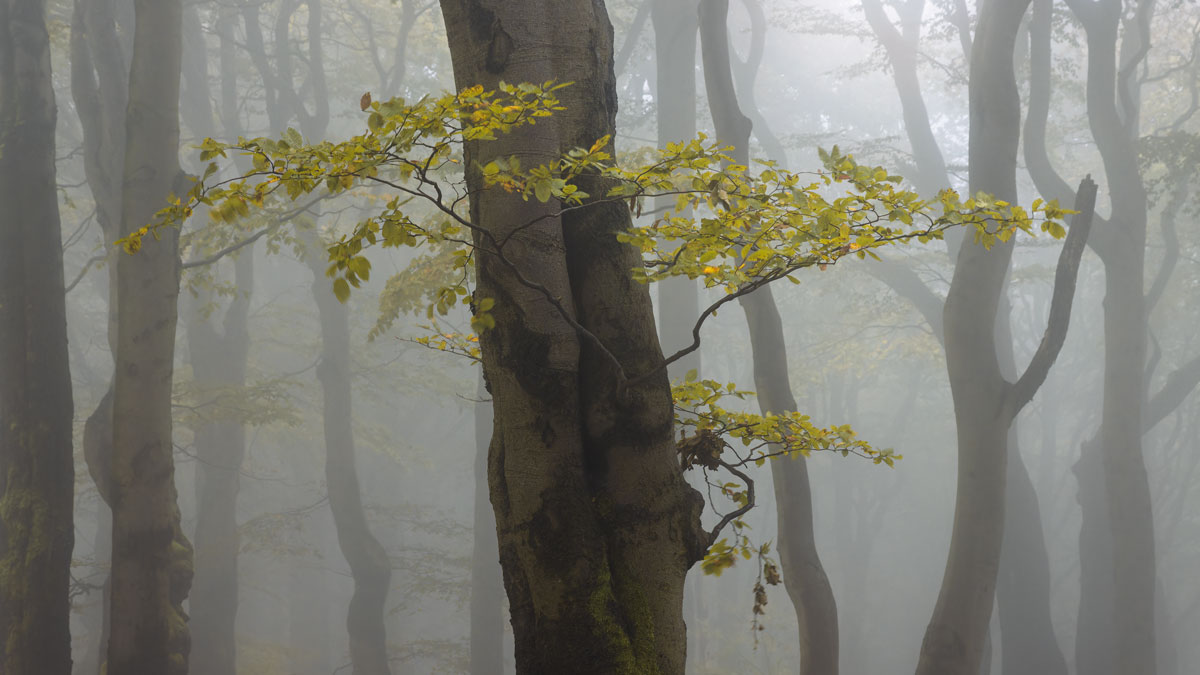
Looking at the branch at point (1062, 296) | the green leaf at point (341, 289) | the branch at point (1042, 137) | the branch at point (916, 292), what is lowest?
the green leaf at point (341, 289)

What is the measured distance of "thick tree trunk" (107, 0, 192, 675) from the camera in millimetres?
6156

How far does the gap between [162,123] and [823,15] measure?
1230cm

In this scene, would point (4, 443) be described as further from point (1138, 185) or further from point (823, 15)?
point (823, 15)

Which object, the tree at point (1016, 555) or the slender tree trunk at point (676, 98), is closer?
the slender tree trunk at point (676, 98)

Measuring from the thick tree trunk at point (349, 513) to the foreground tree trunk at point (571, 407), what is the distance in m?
9.94

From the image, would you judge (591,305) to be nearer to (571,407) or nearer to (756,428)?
(571,407)

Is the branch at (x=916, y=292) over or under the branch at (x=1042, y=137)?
under

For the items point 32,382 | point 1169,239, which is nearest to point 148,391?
point 32,382

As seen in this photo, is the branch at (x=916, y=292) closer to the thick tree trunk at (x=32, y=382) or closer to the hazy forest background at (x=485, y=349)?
the hazy forest background at (x=485, y=349)

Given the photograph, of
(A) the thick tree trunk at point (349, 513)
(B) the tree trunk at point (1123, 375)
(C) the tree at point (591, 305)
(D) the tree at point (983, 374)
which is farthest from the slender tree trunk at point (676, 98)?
(C) the tree at point (591, 305)

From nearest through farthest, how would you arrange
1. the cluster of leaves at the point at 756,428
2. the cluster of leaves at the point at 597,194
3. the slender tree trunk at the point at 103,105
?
the cluster of leaves at the point at 597,194, the cluster of leaves at the point at 756,428, the slender tree trunk at the point at 103,105

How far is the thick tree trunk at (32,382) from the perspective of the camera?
6.02m

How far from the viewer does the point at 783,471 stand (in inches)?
263

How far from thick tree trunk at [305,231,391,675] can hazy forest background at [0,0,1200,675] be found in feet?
0.19
